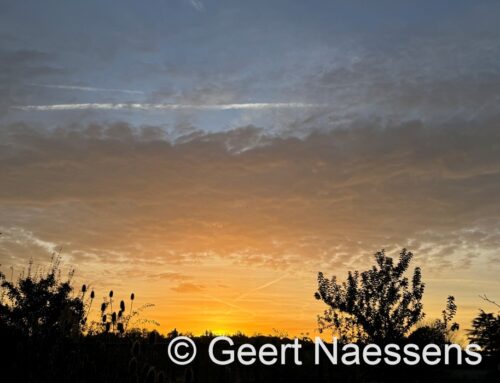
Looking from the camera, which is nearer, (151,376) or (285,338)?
(151,376)

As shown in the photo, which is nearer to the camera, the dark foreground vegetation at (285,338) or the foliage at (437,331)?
the dark foreground vegetation at (285,338)

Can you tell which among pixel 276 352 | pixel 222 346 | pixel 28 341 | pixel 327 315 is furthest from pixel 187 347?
pixel 327 315

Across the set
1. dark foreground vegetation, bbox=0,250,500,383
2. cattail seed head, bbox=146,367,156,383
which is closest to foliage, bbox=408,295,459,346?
dark foreground vegetation, bbox=0,250,500,383

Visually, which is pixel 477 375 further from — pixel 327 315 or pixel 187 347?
pixel 187 347

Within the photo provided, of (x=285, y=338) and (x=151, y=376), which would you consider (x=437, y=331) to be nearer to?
(x=285, y=338)

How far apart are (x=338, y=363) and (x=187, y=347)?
5.25m

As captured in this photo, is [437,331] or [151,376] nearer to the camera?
[151,376]

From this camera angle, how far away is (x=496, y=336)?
15.6 metres

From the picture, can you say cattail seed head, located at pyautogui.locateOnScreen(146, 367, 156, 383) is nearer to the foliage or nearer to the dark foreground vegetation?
the dark foreground vegetation

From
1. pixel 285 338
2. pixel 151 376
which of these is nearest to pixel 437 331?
pixel 285 338

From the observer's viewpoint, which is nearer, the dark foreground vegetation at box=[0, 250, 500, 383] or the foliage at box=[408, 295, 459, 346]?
the dark foreground vegetation at box=[0, 250, 500, 383]

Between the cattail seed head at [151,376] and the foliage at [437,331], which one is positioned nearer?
the cattail seed head at [151,376]

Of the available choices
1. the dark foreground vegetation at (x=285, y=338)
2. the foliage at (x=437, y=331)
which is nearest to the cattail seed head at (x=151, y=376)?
the dark foreground vegetation at (x=285, y=338)

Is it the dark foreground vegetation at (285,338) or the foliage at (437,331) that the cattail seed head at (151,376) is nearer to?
the dark foreground vegetation at (285,338)
